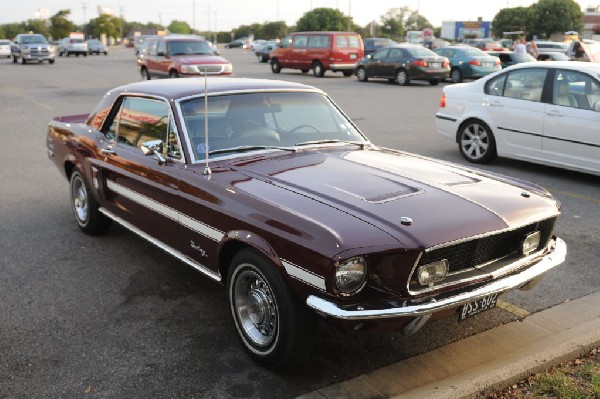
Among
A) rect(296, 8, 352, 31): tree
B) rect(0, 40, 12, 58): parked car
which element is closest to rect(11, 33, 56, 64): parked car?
rect(0, 40, 12, 58): parked car

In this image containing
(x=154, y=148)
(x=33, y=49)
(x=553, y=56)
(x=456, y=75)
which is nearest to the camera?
(x=154, y=148)

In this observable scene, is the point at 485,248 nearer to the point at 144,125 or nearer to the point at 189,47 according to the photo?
the point at 144,125

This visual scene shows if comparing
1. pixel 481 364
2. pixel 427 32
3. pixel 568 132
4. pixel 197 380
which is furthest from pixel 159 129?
pixel 427 32

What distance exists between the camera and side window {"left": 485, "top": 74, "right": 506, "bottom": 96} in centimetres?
907

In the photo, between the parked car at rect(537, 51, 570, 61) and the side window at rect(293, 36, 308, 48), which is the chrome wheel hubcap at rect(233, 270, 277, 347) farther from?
the side window at rect(293, 36, 308, 48)

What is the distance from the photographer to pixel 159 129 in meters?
4.85

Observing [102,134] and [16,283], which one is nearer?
[16,283]

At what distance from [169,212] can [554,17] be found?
300 feet

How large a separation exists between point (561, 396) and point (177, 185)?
2701 mm

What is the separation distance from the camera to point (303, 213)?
344 centimetres

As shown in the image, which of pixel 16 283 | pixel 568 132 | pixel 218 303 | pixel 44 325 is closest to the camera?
pixel 44 325

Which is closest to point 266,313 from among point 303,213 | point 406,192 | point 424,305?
point 303,213

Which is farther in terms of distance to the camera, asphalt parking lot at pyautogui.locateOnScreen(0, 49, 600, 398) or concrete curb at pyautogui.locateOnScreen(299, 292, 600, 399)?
asphalt parking lot at pyautogui.locateOnScreen(0, 49, 600, 398)

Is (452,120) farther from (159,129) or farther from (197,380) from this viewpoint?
(197,380)
